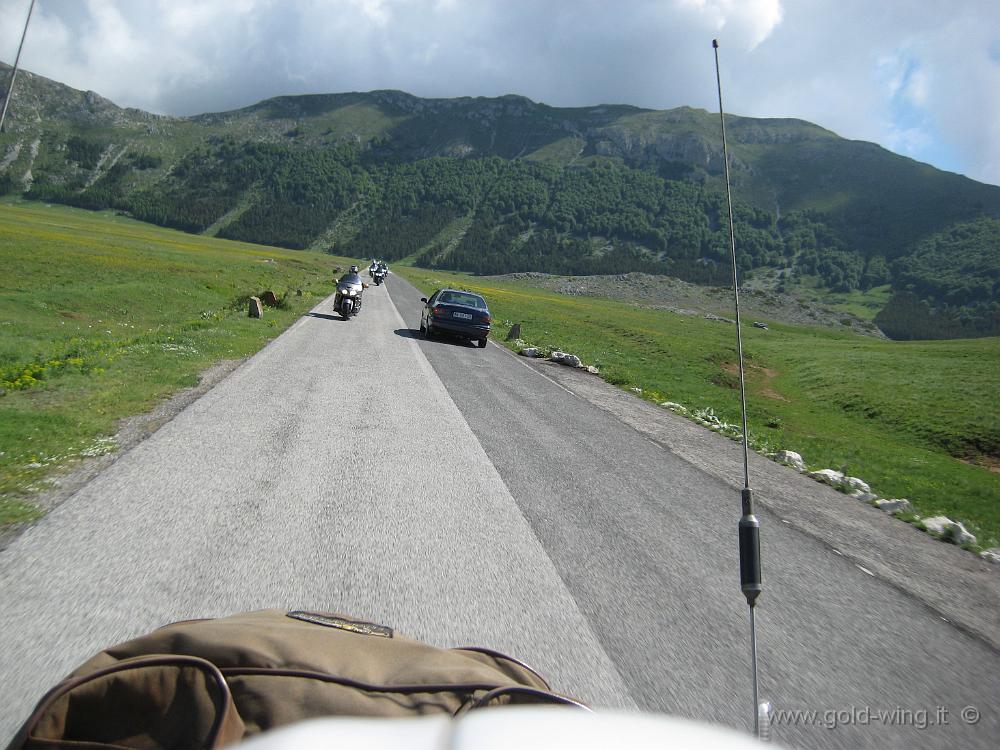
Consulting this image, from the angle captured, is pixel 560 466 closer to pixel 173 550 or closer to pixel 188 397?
pixel 173 550

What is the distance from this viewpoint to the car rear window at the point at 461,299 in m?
21.7

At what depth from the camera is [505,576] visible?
4379 mm

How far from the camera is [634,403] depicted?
15.0 metres

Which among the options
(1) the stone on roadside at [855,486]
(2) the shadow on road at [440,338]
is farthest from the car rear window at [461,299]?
(1) the stone on roadside at [855,486]

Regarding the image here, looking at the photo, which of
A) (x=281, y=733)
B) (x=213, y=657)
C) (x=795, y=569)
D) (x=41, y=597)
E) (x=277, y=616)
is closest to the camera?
(x=281, y=733)

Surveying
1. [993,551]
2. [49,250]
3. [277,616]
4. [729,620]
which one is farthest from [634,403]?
[49,250]

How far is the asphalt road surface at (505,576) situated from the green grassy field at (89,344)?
81 centimetres

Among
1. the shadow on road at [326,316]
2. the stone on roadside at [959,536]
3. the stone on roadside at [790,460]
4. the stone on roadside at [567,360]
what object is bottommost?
the stone on roadside at [790,460]

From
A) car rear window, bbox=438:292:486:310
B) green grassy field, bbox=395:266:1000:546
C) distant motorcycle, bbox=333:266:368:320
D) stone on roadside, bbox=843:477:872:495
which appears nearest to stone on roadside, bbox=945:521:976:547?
green grassy field, bbox=395:266:1000:546

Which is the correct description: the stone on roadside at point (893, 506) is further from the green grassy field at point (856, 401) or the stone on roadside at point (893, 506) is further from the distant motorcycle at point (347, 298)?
the distant motorcycle at point (347, 298)

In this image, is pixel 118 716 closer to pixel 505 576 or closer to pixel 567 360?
pixel 505 576

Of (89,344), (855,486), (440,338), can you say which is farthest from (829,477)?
(89,344)

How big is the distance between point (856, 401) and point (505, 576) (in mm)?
28086

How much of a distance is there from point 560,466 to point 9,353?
1380 centimetres
